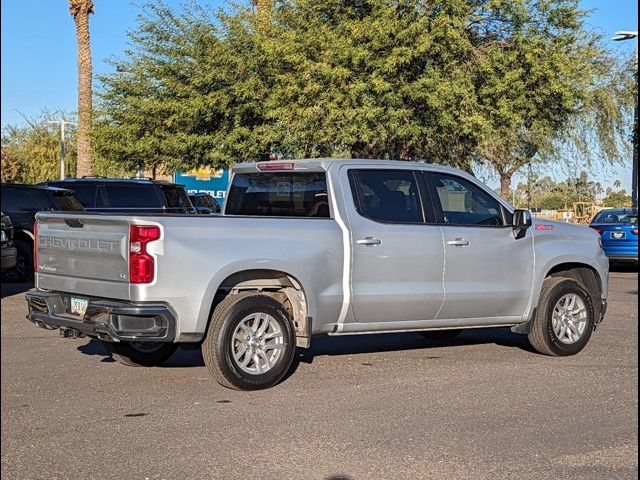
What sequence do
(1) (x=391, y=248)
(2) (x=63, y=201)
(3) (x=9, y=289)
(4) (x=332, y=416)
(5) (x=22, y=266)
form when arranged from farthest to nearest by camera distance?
1. (2) (x=63, y=201)
2. (5) (x=22, y=266)
3. (3) (x=9, y=289)
4. (1) (x=391, y=248)
5. (4) (x=332, y=416)

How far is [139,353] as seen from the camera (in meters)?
8.24

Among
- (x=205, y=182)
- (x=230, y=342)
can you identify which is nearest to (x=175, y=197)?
(x=230, y=342)

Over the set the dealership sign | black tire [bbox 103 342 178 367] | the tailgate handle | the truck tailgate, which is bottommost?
black tire [bbox 103 342 178 367]

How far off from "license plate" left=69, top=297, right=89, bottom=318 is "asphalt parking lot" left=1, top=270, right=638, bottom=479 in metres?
0.48

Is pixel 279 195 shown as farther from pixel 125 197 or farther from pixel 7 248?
pixel 125 197

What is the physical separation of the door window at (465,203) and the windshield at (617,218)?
13.6 m

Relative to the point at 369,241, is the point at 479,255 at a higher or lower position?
lower

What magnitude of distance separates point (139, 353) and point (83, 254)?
1431 mm

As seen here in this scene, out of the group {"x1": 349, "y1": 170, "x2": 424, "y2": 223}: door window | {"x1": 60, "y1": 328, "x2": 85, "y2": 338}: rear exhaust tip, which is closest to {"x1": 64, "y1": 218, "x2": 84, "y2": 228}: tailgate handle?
{"x1": 60, "y1": 328, "x2": 85, "y2": 338}: rear exhaust tip

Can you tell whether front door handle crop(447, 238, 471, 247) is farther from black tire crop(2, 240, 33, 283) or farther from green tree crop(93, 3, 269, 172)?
green tree crop(93, 3, 269, 172)

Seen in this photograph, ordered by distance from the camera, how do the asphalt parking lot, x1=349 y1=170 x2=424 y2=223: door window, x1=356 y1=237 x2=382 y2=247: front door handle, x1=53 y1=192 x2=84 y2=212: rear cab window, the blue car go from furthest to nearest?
1. the blue car
2. x1=53 y1=192 x2=84 y2=212: rear cab window
3. x1=349 y1=170 x2=424 y2=223: door window
4. x1=356 y1=237 x2=382 y2=247: front door handle
5. the asphalt parking lot

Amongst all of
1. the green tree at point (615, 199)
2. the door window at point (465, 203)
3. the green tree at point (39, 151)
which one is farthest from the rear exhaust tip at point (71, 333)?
the green tree at point (615, 199)

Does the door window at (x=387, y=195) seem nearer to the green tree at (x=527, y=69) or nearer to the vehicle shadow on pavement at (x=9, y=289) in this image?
the vehicle shadow on pavement at (x=9, y=289)

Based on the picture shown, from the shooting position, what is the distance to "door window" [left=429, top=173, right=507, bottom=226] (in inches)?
341
